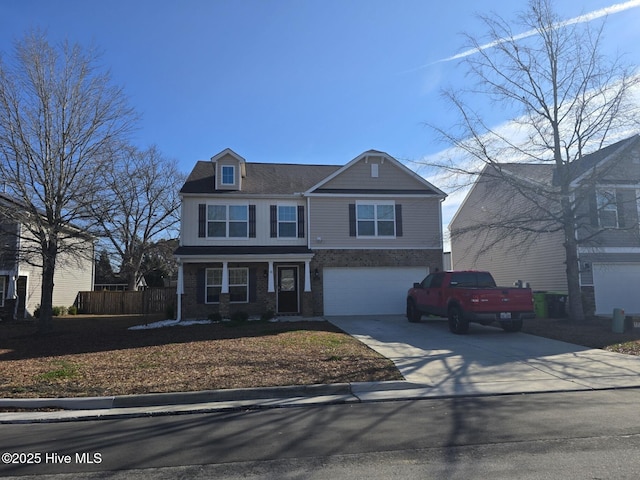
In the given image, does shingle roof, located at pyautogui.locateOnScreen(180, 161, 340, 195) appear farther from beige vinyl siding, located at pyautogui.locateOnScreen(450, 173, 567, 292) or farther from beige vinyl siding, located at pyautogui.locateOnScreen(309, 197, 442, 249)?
beige vinyl siding, located at pyautogui.locateOnScreen(450, 173, 567, 292)

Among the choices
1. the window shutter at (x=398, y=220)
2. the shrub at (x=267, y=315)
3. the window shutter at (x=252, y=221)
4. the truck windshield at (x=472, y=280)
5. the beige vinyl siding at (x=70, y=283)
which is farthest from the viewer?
the beige vinyl siding at (x=70, y=283)

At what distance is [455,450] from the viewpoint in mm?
4926

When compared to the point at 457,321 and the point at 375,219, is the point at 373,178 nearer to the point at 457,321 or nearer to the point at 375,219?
the point at 375,219

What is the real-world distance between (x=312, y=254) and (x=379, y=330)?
5707 millimetres

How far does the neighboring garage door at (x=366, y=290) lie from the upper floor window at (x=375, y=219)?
5.24 feet

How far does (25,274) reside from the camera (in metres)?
24.7

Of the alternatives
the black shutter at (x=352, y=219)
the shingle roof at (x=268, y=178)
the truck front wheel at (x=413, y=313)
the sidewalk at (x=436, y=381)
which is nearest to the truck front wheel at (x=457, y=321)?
the sidewalk at (x=436, y=381)

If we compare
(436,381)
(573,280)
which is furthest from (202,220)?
(573,280)

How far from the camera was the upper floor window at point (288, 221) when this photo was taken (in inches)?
835

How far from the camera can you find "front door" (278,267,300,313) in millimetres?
21188

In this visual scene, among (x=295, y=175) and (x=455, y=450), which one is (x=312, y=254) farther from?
(x=455, y=450)

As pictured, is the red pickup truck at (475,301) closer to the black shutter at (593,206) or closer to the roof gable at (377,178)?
the black shutter at (593,206)

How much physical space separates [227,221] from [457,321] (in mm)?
10952

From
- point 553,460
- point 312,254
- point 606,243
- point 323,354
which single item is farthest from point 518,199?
point 553,460
